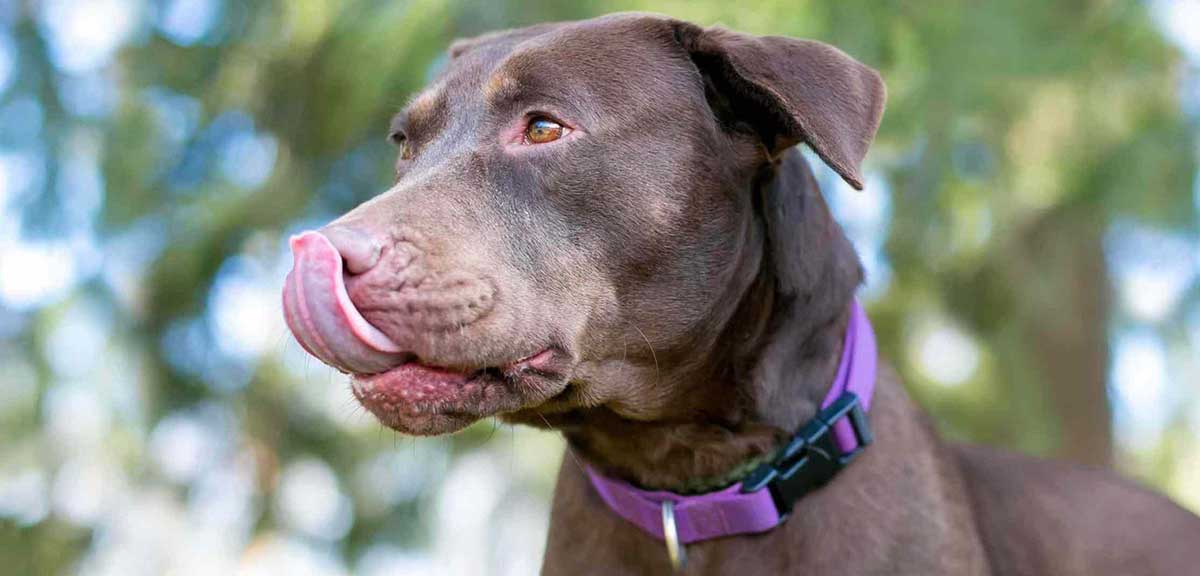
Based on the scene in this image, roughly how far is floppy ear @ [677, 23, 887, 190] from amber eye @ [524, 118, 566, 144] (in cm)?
41

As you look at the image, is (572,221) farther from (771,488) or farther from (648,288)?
(771,488)

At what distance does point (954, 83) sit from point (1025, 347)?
2.04m

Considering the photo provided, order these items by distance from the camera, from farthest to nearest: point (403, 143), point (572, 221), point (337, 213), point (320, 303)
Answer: point (337, 213) → point (403, 143) → point (572, 221) → point (320, 303)

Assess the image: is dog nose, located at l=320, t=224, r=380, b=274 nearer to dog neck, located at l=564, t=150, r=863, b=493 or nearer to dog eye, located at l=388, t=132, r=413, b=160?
dog eye, located at l=388, t=132, r=413, b=160

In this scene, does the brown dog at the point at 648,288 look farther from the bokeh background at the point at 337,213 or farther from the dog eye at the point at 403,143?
the bokeh background at the point at 337,213

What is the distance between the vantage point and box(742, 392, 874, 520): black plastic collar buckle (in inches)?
122

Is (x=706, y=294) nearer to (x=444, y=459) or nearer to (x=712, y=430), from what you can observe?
(x=712, y=430)

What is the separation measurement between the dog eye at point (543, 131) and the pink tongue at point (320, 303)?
631 millimetres

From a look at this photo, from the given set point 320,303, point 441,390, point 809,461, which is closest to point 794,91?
point 809,461

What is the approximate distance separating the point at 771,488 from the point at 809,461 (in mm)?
110

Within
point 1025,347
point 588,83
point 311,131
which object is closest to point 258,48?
point 311,131

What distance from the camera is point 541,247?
277 centimetres

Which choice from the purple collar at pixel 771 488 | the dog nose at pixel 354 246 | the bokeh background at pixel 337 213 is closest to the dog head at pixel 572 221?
the dog nose at pixel 354 246

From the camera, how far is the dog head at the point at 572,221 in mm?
2543
